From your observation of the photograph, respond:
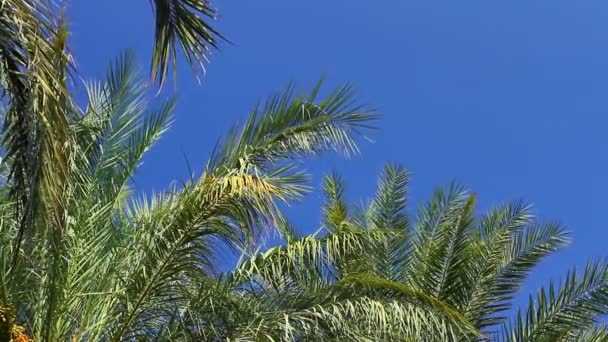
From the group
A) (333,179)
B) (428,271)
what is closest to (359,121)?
(428,271)

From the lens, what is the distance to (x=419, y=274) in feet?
36.3

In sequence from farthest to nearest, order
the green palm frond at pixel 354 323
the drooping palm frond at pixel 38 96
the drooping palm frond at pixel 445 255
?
the drooping palm frond at pixel 445 255 < the green palm frond at pixel 354 323 < the drooping palm frond at pixel 38 96

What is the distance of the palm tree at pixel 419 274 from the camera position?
7121 millimetres

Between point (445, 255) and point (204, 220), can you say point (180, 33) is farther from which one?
point (445, 255)

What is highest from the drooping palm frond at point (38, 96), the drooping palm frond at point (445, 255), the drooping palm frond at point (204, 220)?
the drooping palm frond at point (445, 255)

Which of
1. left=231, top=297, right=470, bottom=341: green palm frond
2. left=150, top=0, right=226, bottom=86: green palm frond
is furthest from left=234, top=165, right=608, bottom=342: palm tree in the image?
left=150, top=0, right=226, bottom=86: green palm frond

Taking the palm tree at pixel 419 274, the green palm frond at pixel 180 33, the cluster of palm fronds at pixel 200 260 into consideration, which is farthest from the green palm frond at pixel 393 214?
the green palm frond at pixel 180 33

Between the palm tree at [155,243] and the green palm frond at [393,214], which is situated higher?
the green palm frond at [393,214]

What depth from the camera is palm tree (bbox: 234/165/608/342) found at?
280 inches

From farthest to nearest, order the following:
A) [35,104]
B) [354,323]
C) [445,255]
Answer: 1. [445,255]
2. [354,323]
3. [35,104]

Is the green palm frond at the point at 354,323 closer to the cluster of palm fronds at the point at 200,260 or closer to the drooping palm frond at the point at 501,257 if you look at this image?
the cluster of palm fronds at the point at 200,260

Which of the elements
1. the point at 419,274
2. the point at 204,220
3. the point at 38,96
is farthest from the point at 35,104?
the point at 419,274

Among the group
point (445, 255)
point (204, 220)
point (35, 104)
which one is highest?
point (445, 255)

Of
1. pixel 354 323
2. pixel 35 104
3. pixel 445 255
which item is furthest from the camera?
pixel 445 255
